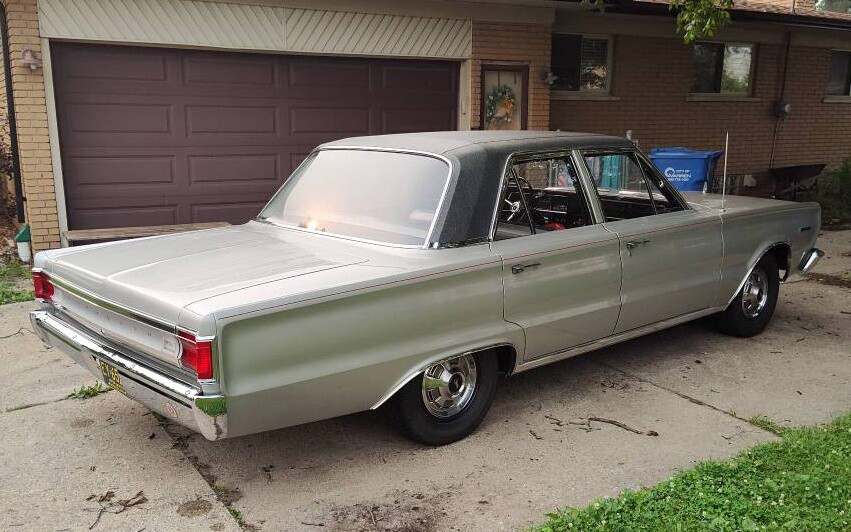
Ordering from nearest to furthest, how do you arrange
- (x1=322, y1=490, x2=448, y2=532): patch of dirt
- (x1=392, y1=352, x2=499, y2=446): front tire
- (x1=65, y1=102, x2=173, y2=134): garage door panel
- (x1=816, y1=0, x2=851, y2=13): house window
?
(x1=322, y1=490, x2=448, y2=532): patch of dirt → (x1=392, y1=352, x2=499, y2=446): front tire → (x1=65, y1=102, x2=173, y2=134): garage door panel → (x1=816, y1=0, x2=851, y2=13): house window

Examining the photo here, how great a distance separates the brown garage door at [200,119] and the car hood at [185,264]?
439cm

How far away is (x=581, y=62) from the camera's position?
1173cm

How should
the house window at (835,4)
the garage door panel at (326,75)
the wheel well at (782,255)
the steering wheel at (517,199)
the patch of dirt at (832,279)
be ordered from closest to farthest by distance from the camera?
1. the steering wheel at (517,199)
2. the wheel well at (782,255)
3. the patch of dirt at (832,279)
4. the garage door panel at (326,75)
5. the house window at (835,4)

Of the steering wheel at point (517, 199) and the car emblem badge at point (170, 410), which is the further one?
the steering wheel at point (517, 199)

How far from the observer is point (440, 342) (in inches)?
151

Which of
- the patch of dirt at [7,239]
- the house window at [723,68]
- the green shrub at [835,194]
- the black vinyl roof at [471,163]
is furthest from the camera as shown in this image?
the house window at [723,68]

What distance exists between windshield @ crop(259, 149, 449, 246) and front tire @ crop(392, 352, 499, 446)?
0.72 meters

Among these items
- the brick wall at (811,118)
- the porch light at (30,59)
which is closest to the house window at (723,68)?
the brick wall at (811,118)

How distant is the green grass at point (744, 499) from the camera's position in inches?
128

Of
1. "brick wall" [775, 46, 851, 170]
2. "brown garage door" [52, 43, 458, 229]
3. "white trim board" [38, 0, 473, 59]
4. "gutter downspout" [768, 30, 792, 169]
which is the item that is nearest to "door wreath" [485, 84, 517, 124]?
"white trim board" [38, 0, 473, 59]

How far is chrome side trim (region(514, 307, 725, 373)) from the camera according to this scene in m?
4.41

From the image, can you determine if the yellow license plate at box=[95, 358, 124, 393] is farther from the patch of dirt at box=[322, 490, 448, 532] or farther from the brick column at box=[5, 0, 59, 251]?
the brick column at box=[5, 0, 59, 251]

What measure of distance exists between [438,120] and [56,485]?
24.8 ft

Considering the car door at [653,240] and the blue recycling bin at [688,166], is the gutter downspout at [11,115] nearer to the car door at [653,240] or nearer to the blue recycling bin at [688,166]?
the car door at [653,240]
